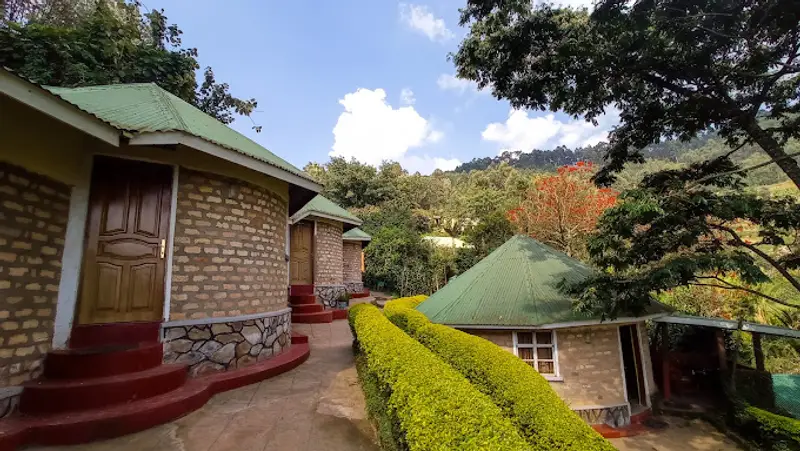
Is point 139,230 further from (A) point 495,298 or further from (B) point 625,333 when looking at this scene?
(B) point 625,333

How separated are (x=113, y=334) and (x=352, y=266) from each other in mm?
14629

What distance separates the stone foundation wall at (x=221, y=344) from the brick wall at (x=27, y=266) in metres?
1.22

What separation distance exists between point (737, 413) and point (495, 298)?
6.77 metres

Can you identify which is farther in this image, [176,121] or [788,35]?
[788,35]

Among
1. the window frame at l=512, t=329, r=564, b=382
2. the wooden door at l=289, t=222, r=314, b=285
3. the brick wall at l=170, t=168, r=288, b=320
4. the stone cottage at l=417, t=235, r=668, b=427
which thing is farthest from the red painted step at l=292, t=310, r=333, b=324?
the window frame at l=512, t=329, r=564, b=382

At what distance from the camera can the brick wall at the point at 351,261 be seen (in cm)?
1853

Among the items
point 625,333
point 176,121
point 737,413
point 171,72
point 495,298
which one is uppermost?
point 171,72

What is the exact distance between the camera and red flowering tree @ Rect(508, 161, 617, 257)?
1823cm

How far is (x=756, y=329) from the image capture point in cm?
938

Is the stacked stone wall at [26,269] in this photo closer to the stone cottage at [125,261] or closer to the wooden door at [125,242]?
the stone cottage at [125,261]

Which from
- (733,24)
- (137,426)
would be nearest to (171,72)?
(137,426)

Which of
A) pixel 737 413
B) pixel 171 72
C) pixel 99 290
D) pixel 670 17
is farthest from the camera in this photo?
pixel 171 72

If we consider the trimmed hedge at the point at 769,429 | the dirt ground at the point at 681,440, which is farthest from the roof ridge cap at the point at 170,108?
the trimmed hedge at the point at 769,429

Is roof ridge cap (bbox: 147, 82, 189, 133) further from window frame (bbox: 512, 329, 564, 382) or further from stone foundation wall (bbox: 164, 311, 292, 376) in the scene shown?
window frame (bbox: 512, 329, 564, 382)
